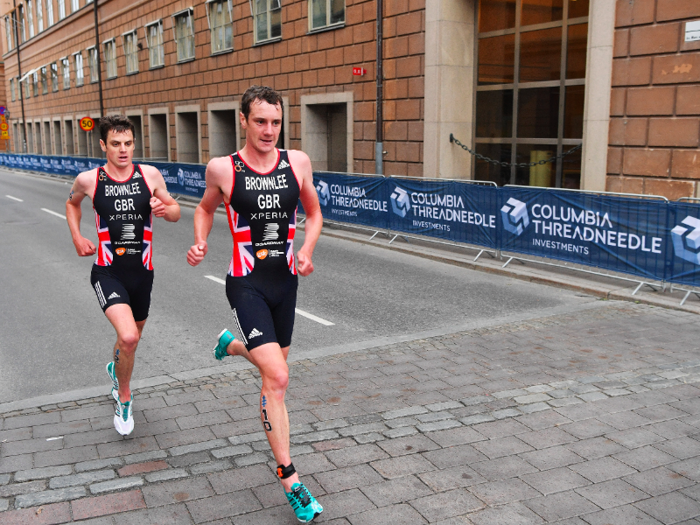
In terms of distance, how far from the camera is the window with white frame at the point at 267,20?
23000mm

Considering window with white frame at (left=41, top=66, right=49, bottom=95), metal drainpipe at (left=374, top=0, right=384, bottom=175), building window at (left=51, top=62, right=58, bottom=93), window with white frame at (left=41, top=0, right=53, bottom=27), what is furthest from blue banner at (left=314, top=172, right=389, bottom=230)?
window with white frame at (left=41, top=66, right=49, bottom=95)

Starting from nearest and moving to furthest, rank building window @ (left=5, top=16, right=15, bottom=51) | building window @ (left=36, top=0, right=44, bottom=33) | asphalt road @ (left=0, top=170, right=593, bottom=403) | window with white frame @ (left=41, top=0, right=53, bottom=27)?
asphalt road @ (left=0, top=170, right=593, bottom=403)
window with white frame @ (left=41, top=0, right=53, bottom=27)
building window @ (left=36, top=0, right=44, bottom=33)
building window @ (left=5, top=16, right=15, bottom=51)

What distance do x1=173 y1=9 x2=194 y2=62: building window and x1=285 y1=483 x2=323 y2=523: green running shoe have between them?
27.7m

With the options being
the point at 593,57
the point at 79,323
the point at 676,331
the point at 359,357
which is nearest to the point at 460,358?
the point at 359,357

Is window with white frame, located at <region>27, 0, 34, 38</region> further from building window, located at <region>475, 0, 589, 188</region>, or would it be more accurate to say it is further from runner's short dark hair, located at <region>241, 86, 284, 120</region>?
runner's short dark hair, located at <region>241, 86, 284, 120</region>

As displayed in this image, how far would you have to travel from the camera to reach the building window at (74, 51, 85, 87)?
146 feet

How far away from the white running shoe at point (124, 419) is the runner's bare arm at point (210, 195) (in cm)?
141

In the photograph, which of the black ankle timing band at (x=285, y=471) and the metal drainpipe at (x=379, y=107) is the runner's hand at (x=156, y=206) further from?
the metal drainpipe at (x=379, y=107)

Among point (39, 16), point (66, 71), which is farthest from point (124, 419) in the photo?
point (39, 16)

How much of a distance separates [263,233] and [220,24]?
968 inches

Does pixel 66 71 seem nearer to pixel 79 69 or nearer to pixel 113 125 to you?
pixel 79 69

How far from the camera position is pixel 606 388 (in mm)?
5793

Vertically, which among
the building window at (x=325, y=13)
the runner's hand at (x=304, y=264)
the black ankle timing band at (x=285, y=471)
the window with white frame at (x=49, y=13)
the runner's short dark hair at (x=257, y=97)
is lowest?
the black ankle timing band at (x=285, y=471)

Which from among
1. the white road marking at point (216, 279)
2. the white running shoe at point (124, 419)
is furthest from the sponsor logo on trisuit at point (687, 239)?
the white running shoe at point (124, 419)
